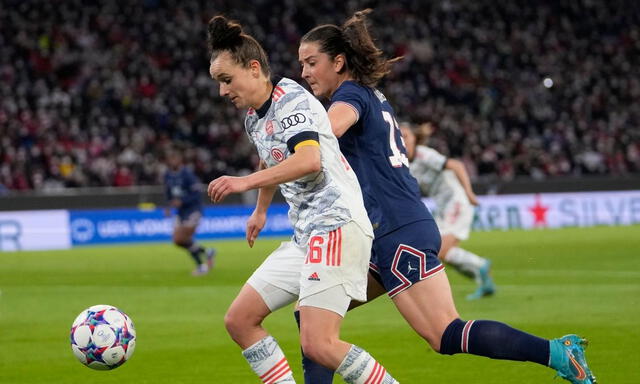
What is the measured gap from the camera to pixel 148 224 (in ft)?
86.6

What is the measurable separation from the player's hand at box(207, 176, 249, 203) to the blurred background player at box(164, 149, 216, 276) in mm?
13025

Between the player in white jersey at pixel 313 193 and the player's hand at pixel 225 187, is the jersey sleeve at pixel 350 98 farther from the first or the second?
the player's hand at pixel 225 187

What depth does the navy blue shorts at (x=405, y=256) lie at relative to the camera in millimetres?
5906

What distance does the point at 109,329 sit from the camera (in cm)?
685

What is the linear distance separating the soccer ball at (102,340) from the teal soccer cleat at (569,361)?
8.83ft

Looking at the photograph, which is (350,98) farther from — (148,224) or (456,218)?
(148,224)

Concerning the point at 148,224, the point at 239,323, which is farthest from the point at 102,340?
the point at 148,224

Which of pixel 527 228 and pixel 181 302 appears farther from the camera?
pixel 527 228

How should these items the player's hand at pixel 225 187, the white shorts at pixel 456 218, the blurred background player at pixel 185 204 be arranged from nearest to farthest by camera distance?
the player's hand at pixel 225 187 < the white shorts at pixel 456 218 < the blurred background player at pixel 185 204

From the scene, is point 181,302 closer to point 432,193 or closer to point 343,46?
point 432,193

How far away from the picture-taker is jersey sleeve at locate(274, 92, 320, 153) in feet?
17.5

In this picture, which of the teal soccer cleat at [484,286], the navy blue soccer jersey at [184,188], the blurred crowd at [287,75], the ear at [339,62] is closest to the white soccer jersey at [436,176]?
the teal soccer cleat at [484,286]

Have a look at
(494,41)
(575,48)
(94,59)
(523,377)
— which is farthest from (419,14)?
(523,377)

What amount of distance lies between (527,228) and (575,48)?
13.3m
